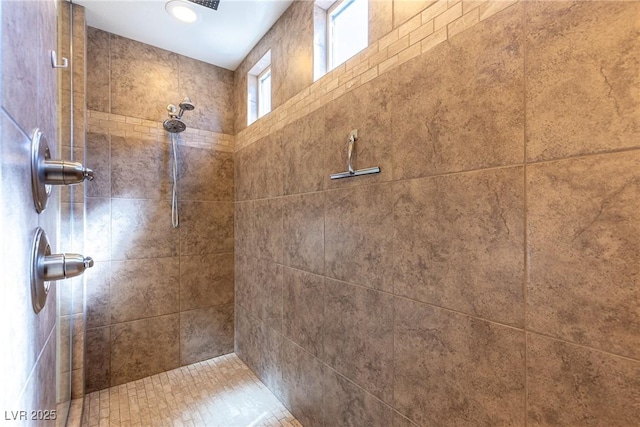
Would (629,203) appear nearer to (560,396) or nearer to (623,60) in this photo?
(623,60)

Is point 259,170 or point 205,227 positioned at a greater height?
point 259,170

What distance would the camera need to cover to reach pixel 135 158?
2.12 meters

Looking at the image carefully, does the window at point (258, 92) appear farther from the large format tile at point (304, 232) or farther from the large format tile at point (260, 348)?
the large format tile at point (260, 348)

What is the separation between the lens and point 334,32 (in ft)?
5.38

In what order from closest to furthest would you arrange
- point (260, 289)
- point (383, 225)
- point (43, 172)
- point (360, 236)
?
point (43, 172) < point (383, 225) < point (360, 236) < point (260, 289)

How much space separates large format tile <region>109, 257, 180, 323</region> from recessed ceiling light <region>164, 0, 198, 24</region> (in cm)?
171

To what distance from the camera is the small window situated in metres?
2.36

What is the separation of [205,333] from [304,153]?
1.80 metres

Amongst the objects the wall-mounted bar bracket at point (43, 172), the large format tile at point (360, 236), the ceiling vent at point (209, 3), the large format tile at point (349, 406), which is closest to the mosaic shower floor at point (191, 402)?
the large format tile at point (349, 406)

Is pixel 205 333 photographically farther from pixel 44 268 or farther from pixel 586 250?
pixel 586 250

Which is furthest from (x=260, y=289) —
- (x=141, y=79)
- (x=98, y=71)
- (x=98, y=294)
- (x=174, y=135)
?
(x=98, y=71)

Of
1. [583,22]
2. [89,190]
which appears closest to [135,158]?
[89,190]

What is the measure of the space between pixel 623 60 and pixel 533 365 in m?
0.75

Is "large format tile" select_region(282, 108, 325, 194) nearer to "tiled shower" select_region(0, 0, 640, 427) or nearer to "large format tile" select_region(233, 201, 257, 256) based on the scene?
"tiled shower" select_region(0, 0, 640, 427)
